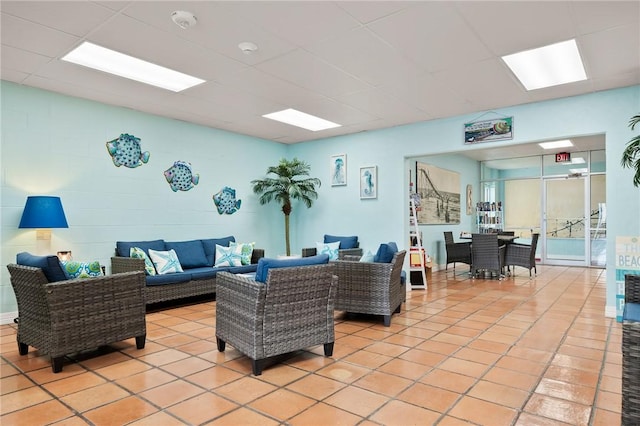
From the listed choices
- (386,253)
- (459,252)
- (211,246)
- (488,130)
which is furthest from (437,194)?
(211,246)

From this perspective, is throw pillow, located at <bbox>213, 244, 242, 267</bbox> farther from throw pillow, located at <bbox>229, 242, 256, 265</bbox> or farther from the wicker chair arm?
the wicker chair arm

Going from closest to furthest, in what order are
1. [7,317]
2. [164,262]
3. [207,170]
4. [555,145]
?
1. [7,317]
2. [164,262]
3. [207,170]
4. [555,145]

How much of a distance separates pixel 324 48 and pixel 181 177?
352 cm

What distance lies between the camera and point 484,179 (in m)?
11.1

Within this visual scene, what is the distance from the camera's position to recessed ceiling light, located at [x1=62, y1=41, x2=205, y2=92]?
146 inches

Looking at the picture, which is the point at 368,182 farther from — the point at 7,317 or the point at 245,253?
the point at 7,317

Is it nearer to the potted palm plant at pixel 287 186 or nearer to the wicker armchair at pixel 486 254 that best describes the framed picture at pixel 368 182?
the potted palm plant at pixel 287 186

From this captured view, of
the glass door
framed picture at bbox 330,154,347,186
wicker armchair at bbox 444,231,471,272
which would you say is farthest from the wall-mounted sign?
Answer: the glass door

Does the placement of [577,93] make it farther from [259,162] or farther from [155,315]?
[155,315]

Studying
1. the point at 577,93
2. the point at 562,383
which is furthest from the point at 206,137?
the point at 562,383

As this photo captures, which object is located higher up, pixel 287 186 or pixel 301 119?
pixel 301 119

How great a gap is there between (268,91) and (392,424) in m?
3.88

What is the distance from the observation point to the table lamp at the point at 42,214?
4.24 meters

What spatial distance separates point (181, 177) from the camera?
20.1 ft
